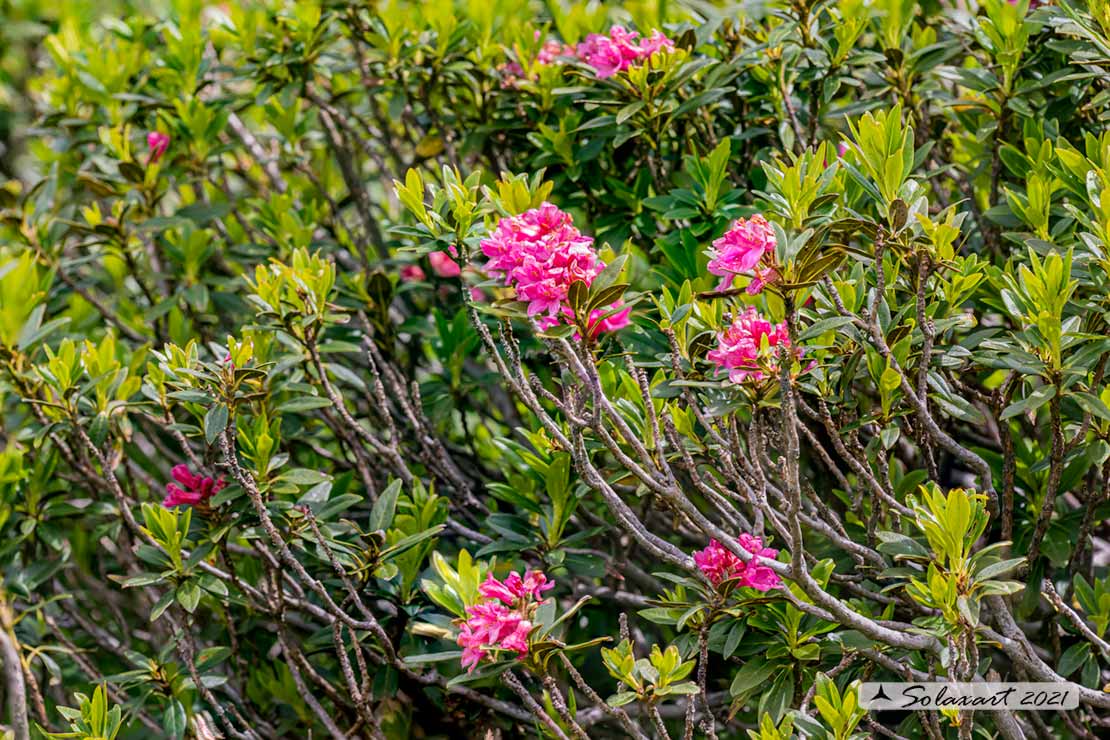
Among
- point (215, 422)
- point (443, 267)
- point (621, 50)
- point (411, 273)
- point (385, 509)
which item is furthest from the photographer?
point (411, 273)

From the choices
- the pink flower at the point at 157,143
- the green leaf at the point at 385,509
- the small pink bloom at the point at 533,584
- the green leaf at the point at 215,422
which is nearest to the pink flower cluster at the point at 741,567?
the small pink bloom at the point at 533,584

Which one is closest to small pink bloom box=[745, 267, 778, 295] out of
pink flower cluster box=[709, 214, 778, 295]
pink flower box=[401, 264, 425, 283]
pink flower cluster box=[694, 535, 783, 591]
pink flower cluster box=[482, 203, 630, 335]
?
pink flower cluster box=[709, 214, 778, 295]

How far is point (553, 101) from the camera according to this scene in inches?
118

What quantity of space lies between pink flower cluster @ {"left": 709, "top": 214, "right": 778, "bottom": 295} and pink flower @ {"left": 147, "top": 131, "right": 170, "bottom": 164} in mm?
2003

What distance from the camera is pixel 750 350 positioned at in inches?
79.4

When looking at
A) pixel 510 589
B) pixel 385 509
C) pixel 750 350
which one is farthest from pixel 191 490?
pixel 750 350

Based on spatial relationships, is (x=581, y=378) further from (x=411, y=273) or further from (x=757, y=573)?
(x=411, y=273)

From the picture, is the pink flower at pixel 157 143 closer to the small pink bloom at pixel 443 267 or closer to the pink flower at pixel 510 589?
the small pink bloom at pixel 443 267

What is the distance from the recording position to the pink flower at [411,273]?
3.59 meters

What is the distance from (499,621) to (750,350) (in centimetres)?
69

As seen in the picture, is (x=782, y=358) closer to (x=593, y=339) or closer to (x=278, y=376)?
(x=593, y=339)

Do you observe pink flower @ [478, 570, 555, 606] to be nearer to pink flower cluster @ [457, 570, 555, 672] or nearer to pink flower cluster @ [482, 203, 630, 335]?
pink flower cluster @ [457, 570, 555, 672]

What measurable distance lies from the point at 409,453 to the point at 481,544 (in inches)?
15.5

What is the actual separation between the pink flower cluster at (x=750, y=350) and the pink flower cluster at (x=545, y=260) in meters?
0.22
